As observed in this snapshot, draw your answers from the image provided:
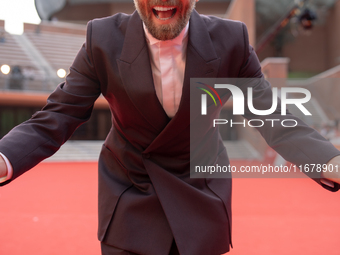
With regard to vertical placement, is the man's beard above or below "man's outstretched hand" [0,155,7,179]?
above

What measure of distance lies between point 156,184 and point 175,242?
0.25m

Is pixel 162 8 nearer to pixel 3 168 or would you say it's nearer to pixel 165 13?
pixel 165 13

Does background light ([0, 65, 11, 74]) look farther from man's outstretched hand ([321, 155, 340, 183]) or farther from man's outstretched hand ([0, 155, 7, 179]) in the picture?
man's outstretched hand ([321, 155, 340, 183])

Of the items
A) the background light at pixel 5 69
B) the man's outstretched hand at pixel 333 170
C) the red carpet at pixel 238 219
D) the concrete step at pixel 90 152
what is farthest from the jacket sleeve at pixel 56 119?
the background light at pixel 5 69

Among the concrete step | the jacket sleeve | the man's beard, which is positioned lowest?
the concrete step

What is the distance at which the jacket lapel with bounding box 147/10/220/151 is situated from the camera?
1235mm

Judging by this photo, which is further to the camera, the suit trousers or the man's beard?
the suit trousers

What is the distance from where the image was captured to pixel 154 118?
4.16ft

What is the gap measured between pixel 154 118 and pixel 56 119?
1.20 ft

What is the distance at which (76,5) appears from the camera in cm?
2911

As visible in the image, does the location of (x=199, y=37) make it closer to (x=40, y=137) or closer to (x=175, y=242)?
(x=40, y=137)

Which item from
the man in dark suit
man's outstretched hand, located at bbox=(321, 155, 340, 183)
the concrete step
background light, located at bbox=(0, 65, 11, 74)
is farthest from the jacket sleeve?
background light, located at bbox=(0, 65, 11, 74)

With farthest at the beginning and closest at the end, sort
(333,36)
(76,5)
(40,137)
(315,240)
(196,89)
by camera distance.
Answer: (76,5) → (333,36) → (315,240) → (196,89) → (40,137)

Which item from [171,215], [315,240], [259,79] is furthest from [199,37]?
[315,240]
